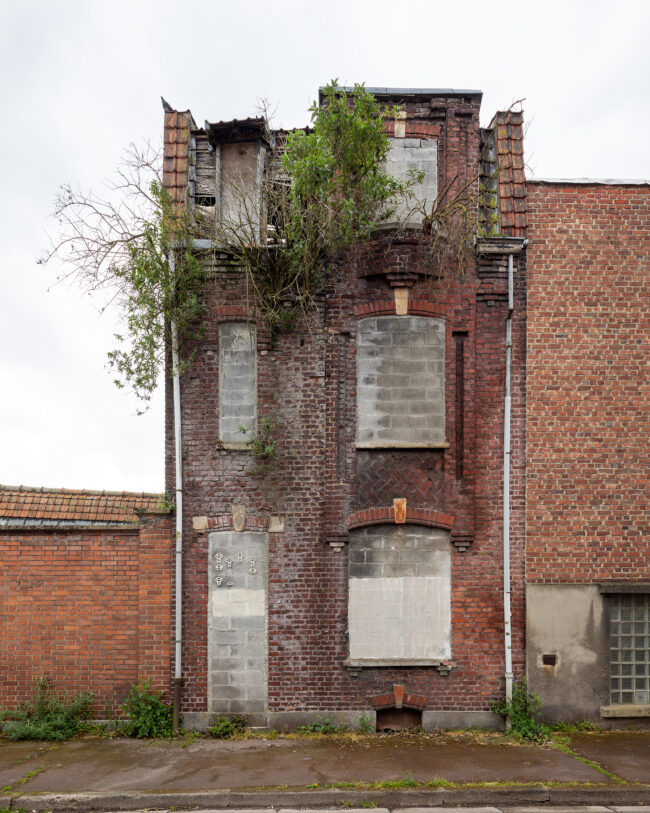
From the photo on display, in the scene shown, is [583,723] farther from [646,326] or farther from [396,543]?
[646,326]

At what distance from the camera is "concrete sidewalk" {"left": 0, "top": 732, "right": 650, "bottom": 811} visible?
804 cm

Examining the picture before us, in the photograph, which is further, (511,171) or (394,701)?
(511,171)

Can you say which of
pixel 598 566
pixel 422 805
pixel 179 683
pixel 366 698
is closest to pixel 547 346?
pixel 598 566

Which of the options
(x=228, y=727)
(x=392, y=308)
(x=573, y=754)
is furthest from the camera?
(x=392, y=308)

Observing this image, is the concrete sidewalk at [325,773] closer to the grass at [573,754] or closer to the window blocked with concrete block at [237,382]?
the grass at [573,754]

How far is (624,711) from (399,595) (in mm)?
3947

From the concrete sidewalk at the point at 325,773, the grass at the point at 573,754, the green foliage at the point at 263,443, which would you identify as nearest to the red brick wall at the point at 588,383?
the grass at the point at 573,754

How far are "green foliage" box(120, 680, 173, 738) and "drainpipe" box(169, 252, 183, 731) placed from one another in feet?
0.54

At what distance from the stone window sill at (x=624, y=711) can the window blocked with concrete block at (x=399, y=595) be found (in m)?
2.61

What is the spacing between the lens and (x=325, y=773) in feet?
28.5

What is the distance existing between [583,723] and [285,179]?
1015 cm

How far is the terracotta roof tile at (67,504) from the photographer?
1288 centimetres

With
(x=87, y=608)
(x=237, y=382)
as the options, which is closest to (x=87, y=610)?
(x=87, y=608)

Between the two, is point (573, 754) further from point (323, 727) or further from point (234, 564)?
point (234, 564)
